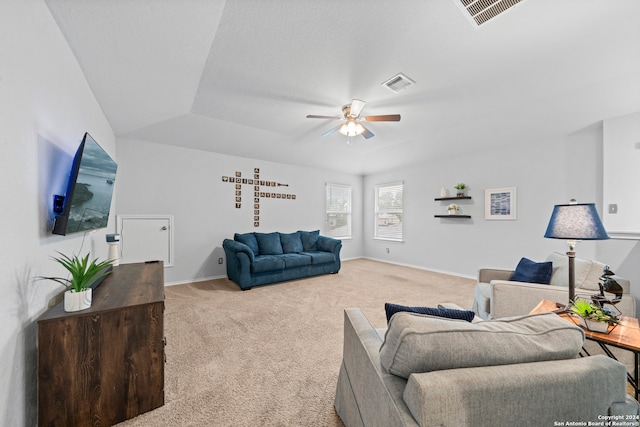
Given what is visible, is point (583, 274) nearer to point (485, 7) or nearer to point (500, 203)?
point (485, 7)

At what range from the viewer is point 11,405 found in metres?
1.12

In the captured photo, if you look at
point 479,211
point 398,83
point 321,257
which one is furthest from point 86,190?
point 479,211

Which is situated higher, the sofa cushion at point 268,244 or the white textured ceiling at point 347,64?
the white textured ceiling at point 347,64

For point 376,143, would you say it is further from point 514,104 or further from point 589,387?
point 589,387

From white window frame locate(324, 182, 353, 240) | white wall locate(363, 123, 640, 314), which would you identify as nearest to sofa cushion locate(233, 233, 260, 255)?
white window frame locate(324, 182, 353, 240)

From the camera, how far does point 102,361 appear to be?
1403 millimetres

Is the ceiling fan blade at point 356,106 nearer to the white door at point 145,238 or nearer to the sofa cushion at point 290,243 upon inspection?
the sofa cushion at point 290,243

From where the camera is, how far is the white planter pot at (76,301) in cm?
137

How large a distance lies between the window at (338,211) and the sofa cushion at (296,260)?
5.84 ft

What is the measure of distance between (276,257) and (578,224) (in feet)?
12.4

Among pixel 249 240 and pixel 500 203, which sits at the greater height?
pixel 500 203

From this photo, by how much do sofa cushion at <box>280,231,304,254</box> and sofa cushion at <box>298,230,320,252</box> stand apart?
0.15 metres

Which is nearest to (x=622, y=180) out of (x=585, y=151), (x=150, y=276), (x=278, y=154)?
(x=585, y=151)

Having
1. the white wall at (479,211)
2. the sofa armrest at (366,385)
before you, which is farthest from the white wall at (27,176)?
the white wall at (479,211)
